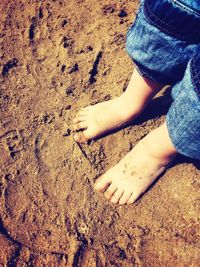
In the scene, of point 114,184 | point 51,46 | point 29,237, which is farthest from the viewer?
point 51,46

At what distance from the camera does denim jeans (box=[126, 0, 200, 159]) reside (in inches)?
34.4

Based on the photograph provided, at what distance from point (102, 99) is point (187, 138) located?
577mm

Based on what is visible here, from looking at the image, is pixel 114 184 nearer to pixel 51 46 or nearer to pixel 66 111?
pixel 66 111

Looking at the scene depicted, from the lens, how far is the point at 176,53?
3.19 feet

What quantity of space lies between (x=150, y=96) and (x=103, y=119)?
233 millimetres

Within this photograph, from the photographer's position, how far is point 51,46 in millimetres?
1597

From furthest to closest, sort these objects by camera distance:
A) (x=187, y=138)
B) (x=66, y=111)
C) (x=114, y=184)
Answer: (x=66, y=111) < (x=114, y=184) < (x=187, y=138)

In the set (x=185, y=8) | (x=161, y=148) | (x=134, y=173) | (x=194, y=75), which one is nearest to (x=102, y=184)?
(x=134, y=173)

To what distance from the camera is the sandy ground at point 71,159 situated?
1092 millimetres

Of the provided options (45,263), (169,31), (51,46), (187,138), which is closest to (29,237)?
(45,263)

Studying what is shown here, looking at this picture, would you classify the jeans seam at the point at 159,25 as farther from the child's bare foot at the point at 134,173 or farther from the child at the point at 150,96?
the child's bare foot at the point at 134,173

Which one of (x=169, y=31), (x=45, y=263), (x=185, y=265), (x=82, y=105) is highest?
(x=169, y=31)

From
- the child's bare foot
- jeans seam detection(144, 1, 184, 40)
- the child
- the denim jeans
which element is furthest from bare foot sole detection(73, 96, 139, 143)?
jeans seam detection(144, 1, 184, 40)

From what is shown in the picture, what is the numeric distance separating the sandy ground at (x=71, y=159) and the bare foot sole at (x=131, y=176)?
4cm
